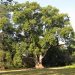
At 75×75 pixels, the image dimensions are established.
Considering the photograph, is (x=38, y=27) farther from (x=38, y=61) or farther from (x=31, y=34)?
(x=38, y=61)

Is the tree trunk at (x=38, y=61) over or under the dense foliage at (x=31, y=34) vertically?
under

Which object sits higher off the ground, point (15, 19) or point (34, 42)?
point (15, 19)

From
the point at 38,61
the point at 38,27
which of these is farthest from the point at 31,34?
the point at 38,61

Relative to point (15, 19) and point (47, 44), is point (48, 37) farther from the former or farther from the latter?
point (15, 19)

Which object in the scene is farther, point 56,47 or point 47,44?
point 56,47

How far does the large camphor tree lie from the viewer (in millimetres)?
60188

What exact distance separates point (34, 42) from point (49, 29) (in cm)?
400

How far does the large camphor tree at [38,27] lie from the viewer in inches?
2370

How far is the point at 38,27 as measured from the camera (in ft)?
203

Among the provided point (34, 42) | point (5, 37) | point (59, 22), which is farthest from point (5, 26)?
point (59, 22)

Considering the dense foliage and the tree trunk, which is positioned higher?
the dense foliage

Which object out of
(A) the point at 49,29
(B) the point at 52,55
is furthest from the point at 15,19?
(B) the point at 52,55

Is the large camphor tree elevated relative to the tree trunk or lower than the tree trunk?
elevated

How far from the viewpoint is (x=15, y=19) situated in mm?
61000
